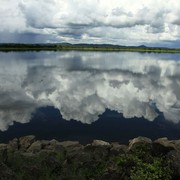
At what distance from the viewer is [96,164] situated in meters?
17.1

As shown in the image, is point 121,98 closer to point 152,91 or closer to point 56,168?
point 152,91

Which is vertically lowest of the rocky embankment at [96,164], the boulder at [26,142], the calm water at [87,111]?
the calm water at [87,111]

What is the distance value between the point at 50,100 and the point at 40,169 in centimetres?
2654

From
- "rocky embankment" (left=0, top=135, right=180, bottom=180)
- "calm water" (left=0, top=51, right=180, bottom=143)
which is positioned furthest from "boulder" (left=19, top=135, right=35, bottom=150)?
"calm water" (left=0, top=51, right=180, bottom=143)

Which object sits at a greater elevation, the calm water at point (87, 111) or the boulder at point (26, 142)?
the boulder at point (26, 142)

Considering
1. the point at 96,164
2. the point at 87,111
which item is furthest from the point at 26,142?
the point at 87,111

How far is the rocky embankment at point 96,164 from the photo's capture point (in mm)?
15268

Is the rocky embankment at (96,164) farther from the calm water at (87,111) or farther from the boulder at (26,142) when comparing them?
the calm water at (87,111)

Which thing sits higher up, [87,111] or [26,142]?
[26,142]

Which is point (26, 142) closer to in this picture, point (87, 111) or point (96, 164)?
point (96, 164)

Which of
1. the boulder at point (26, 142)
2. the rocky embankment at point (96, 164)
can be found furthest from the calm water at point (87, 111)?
the rocky embankment at point (96, 164)

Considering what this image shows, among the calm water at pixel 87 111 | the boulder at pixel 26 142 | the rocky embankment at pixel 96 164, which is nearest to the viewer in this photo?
the rocky embankment at pixel 96 164

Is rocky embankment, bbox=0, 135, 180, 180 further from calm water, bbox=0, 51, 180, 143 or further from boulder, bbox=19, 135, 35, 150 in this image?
calm water, bbox=0, 51, 180, 143

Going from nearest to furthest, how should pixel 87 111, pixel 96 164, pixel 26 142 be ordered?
pixel 96 164
pixel 26 142
pixel 87 111
